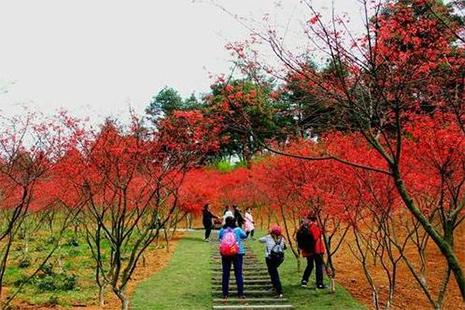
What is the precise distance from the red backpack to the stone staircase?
3.36 ft

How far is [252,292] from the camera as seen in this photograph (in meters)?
12.5

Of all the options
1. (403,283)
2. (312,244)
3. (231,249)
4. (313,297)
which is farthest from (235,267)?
(403,283)

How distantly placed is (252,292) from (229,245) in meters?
1.60

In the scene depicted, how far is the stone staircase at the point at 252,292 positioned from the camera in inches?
440

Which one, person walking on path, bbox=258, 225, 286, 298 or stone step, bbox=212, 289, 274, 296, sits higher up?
person walking on path, bbox=258, 225, 286, 298

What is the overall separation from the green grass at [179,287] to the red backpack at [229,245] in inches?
44.5

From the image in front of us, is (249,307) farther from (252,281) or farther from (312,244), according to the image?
(252,281)

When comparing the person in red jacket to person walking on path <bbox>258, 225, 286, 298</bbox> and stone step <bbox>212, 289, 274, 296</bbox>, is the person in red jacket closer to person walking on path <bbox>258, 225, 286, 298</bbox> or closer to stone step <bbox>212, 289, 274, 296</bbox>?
person walking on path <bbox>258, 225, 286, 298</bbox>

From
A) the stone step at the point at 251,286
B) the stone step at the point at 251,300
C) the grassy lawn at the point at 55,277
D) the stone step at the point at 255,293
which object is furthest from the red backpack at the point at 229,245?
the grassy lawn at the point at 55,277

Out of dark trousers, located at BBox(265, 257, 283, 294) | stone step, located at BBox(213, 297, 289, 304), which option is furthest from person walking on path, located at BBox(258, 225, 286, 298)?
stone step, located at BBox(213, 297, 289, 304)

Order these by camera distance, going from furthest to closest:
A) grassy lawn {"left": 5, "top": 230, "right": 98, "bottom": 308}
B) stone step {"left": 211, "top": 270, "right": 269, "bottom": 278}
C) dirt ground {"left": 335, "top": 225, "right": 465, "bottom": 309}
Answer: stone step {"left": 211, "top": 270, "right": 269, "bottom": 278}
grassy lawn {"left": 5, "top": 230, "right": 98, "bottom": 308}
dirt ground {"left": 335, "top": 225, "right": 465, "bottom": 309}

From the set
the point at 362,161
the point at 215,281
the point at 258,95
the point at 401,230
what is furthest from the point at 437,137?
the point at 401,230

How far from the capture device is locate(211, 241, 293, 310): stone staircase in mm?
11180

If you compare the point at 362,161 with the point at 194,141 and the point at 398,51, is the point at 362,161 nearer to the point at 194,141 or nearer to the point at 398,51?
the point at 194,141
